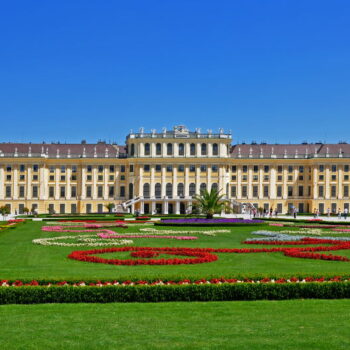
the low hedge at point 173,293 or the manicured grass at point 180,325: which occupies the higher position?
the low hedge at point 173,293

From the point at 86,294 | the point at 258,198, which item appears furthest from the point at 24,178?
the point at 86,294

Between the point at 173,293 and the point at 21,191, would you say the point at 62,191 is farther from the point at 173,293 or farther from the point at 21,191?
the point at 173,293

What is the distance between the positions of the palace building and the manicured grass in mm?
65243

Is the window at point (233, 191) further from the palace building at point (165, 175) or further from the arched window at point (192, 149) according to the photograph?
the arched window at point (192, 149)

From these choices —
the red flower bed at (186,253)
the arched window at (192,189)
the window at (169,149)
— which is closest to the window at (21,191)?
the window at (169,149)

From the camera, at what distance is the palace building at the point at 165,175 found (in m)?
79.8

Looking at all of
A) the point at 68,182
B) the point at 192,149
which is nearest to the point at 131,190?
the point at 68,182

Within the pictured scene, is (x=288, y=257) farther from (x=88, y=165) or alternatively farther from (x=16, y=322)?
(x=88, y=165)

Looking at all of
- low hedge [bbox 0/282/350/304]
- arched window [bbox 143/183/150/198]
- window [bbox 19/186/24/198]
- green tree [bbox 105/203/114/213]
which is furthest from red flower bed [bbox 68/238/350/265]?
window [bbox 19/186/24/198]

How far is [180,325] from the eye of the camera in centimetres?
1041

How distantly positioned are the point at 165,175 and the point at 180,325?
70.4 m

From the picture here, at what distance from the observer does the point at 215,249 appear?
23.2 meters

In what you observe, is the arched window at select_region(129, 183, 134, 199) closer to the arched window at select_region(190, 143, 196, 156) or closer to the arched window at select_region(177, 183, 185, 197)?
the arched window at select_region(177, 183, 185, 197)

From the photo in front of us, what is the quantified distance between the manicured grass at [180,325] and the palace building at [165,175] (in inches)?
2569
